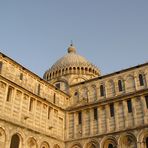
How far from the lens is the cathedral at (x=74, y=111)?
2656 cm

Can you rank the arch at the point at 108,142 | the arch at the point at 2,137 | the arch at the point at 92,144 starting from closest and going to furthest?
the arch at the point at 2,137 → the arch at the point at 108,142 → the arch at the point at 92,144

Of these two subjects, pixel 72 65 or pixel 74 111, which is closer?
pixel 74 111

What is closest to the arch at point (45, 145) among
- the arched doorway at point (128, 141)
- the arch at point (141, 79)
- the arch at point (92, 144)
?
the arch at point (92, 144)

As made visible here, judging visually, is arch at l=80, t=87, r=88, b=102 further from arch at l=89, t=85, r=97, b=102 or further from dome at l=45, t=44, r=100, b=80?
dome at l=45, t=44, r=100, b=80

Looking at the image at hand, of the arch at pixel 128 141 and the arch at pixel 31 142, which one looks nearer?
the arch at pixel 31 142

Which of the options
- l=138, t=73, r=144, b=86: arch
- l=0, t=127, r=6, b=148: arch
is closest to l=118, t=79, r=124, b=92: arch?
l=138, t=73, r=144, b=86: arch

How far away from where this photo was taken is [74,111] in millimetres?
33719

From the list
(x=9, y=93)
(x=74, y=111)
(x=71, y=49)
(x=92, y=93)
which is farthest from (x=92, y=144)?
(x=71, y=49)

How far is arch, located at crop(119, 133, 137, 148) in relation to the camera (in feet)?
91.1

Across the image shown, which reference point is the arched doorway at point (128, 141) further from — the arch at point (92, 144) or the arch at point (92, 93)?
the arch at point (92, 93)

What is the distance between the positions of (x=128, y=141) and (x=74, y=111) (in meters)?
8.54

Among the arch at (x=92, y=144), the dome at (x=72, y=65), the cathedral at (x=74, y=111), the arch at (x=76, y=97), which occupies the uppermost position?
the dome at (x=72, y=65)

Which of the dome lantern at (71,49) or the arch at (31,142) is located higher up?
the dome lantern at (71,49)

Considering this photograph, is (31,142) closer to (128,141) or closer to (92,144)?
(92,144)
